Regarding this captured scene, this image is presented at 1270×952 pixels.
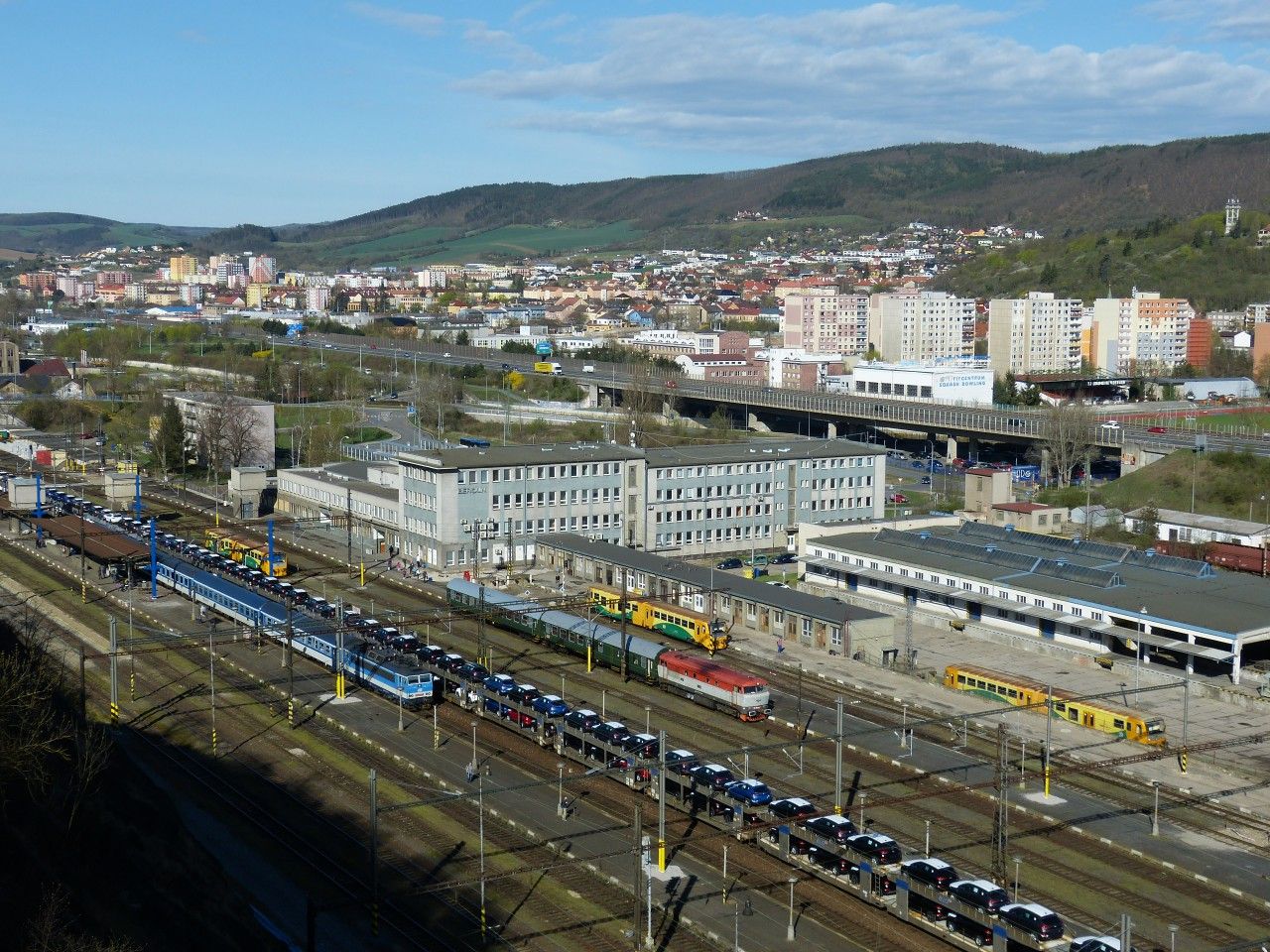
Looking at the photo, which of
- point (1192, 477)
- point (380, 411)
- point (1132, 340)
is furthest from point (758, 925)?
point (1132, 340)

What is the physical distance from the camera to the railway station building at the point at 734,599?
98.3 ft

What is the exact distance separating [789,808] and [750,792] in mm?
680

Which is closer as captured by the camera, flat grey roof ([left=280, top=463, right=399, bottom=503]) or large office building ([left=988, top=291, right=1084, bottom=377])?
flat grey roof ([left=280, top=463, right=399, bottom=503])

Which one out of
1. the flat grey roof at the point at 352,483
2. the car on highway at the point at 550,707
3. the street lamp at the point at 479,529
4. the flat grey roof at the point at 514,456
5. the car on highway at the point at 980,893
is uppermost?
the flat grey roof at the point at 514,456

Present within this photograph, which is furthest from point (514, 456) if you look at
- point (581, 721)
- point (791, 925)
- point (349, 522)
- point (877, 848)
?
point (791, 925)

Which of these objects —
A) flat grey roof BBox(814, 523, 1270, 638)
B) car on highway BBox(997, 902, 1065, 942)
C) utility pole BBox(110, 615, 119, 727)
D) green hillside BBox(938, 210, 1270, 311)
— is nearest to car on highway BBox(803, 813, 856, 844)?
car on highway BBox(997, 902, 1065, 942)

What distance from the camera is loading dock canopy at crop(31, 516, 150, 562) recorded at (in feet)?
119

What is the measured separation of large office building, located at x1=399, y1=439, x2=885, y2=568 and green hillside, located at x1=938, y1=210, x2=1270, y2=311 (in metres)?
70.2

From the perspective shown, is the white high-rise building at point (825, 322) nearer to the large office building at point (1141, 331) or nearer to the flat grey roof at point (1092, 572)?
the large office building at point (1141, 331)

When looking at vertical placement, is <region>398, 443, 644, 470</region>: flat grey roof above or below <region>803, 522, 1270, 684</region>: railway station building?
above

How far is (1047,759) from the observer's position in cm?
2262

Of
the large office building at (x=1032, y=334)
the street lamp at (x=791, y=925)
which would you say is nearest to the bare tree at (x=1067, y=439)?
the large office building at (x=1032, y=334)

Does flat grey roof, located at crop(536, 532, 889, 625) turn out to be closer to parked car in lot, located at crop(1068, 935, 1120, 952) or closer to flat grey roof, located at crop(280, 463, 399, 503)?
flat grey roof, located at crop(280, 463, 399, 503)

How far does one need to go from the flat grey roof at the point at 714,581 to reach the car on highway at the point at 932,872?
498 inches
